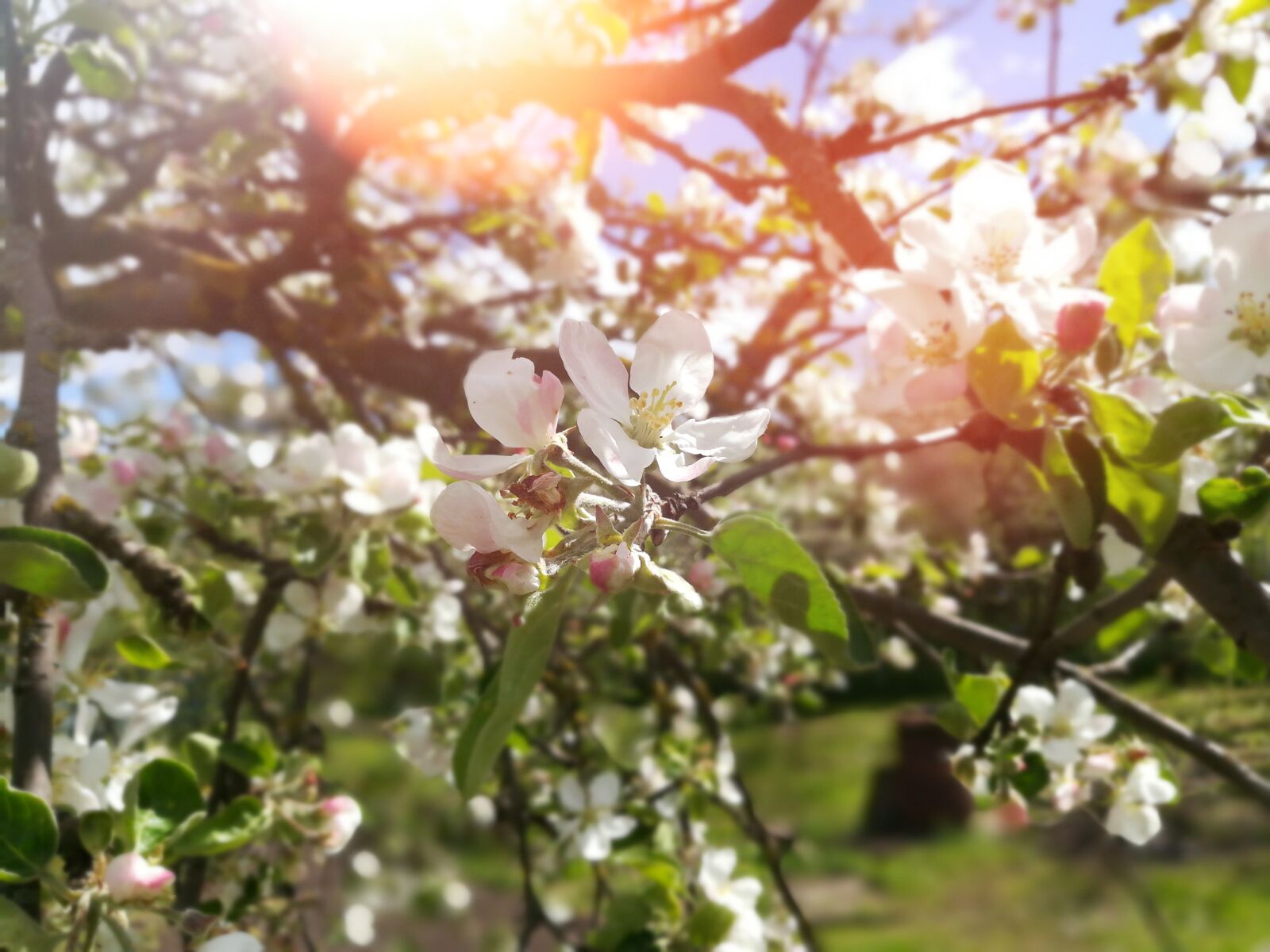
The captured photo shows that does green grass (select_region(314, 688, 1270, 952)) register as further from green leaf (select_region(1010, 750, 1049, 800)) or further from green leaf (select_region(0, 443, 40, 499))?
green leaf (select_region(0, 443, 40, 499))

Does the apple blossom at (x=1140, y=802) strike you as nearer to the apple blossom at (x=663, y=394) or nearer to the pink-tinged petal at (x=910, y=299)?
the pink-tinged petal at (x=910, y=299)

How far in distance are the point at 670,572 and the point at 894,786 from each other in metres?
6.38

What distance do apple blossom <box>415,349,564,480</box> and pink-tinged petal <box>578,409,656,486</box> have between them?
0.03 meters

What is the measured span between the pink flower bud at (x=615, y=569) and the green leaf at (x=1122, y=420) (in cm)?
41

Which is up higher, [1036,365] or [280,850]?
[1036,365]

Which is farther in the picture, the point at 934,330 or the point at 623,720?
the point at 623,720

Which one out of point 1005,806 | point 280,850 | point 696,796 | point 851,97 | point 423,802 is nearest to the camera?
point 1005,806

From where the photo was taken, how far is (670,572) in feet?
1.56

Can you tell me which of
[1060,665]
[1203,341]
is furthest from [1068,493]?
[1060,665]

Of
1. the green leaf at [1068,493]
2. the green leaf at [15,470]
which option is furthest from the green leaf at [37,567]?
the green leaf at [1068,493]

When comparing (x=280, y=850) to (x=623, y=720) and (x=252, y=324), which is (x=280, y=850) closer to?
(x=252, y=324)

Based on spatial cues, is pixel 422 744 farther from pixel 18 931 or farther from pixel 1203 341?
pixel 1203 341

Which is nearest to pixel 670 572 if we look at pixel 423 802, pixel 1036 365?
pixel 1036 365

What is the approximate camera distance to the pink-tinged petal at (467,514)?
0.46m
